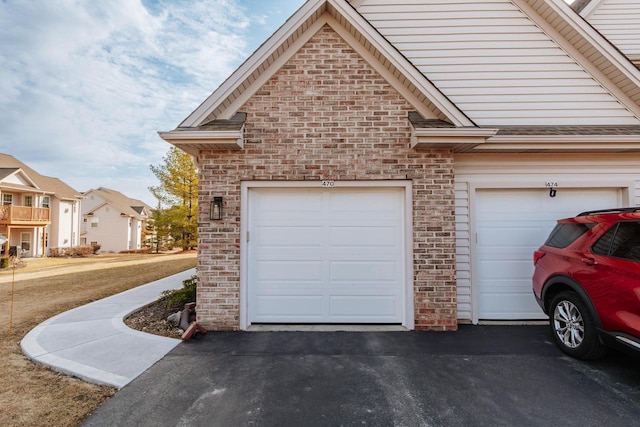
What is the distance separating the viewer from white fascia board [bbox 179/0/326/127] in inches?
193

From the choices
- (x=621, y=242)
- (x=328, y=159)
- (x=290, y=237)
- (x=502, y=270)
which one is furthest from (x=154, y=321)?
(x=621, y=242)

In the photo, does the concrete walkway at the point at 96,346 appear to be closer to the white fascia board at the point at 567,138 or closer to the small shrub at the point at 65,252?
the white fascia board at the point at 567,138

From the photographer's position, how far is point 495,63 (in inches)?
233

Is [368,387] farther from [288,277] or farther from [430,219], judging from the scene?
[430,219]

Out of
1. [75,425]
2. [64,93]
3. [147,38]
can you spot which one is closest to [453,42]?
[75,425]

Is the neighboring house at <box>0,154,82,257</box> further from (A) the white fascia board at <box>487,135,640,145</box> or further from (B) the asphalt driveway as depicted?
(A) the white fascia board at <box>487,135,640,145</box>

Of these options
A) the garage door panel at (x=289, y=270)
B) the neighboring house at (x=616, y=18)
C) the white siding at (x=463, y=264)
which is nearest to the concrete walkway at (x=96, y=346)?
the garage door panel at (x=289, y=270)

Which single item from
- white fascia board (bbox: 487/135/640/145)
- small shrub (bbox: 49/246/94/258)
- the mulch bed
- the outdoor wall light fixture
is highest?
white fascia board (bbox: 487/135/640/145)

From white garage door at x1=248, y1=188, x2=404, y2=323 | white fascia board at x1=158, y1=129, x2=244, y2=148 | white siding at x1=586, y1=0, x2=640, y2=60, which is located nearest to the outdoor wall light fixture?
white garage door at x1=248, y1=188, x2=404, y2=323

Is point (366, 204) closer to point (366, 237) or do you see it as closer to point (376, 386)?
point (366, 237)

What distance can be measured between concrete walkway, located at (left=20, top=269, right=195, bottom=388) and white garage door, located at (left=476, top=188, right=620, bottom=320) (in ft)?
17.6

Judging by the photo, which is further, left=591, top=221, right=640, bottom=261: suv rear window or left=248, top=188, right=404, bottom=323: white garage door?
left=248, top=188, right=404, bottom=323: white garage door

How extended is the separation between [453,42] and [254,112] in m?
4.28

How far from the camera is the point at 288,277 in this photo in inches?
205
